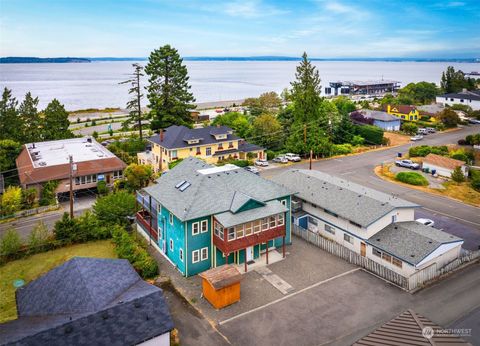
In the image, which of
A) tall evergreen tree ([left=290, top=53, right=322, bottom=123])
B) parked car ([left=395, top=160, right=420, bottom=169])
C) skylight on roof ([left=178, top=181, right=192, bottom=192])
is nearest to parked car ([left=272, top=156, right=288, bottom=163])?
tall evergreen tree ([left=290, top=53, right=322, bottom=123])

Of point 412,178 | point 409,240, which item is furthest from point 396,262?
point 412,178

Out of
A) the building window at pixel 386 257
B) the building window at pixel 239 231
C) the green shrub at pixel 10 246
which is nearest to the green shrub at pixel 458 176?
the building window at pixel 386 257

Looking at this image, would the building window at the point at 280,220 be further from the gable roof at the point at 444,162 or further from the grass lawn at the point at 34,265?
the gable roof at the point at 444,162

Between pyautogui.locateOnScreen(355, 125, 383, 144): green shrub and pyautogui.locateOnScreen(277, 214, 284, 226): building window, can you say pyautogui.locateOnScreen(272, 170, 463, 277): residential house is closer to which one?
pyautogui.locateOnScreen(277, 214, 284, 226): building window

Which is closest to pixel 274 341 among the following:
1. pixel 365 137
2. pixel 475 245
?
pixel 475 245

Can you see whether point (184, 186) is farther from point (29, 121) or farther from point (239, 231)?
point (29, 121)
